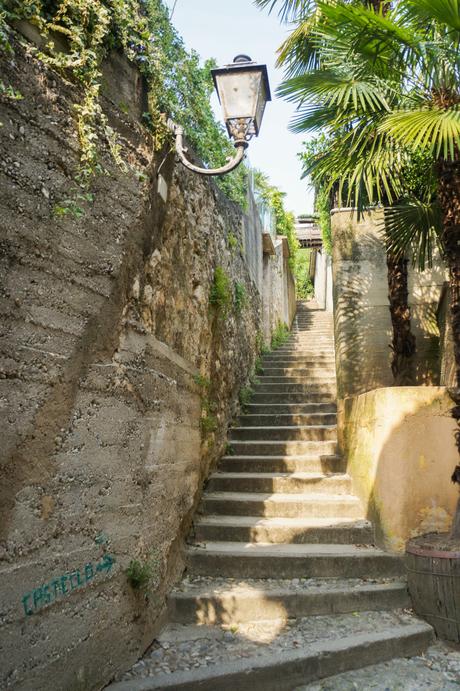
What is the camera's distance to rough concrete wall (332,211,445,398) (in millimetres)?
5141

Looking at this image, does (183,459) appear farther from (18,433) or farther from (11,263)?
(11,263)

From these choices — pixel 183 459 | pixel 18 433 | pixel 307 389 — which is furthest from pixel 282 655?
pixel 307 389

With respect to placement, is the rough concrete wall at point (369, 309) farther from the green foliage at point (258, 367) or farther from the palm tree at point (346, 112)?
the green foliage at point (258, 367)

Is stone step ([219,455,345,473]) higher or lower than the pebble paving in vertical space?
higher

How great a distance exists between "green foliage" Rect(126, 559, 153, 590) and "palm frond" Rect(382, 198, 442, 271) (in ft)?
11.1

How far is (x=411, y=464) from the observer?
3648 mm

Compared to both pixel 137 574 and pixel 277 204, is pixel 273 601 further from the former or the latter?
pixel 277 204

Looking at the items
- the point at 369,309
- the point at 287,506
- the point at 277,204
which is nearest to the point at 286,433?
the point at 287,506

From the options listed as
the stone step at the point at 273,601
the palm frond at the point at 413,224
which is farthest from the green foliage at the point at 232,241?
the stone step at the point at 273,601

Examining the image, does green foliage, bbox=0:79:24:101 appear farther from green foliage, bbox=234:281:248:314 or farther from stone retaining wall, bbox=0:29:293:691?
green foliage, bbox=234:281:248:314

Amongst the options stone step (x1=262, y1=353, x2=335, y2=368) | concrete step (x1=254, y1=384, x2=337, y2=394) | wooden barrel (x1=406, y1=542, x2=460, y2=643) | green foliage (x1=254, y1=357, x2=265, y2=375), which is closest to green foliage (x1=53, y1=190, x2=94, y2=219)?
wooden barrel (x1=406, y1=542, x2=460, y2=643)

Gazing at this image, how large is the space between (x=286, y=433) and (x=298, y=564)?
6.64 ft

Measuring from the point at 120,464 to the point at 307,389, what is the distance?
4313mm

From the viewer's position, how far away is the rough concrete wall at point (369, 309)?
16.9ft
